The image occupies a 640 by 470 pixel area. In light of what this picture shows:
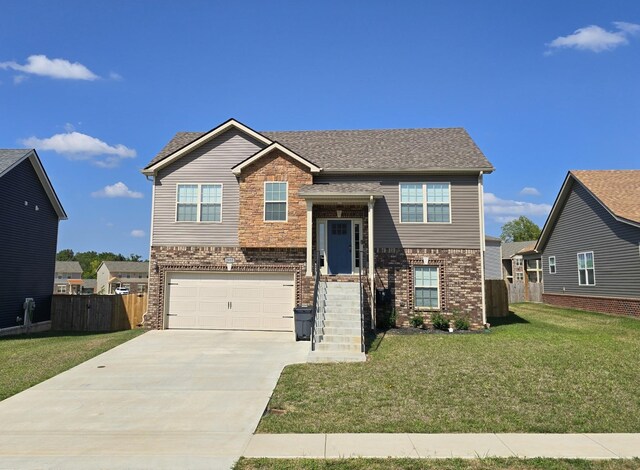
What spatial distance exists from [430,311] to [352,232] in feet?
13.3

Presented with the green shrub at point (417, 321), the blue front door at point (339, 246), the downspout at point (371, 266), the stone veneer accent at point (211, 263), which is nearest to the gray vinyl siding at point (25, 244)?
the stone veneer accent at point (211, 263)

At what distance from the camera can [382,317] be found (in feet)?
50.6

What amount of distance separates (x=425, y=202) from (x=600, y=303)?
11.4m

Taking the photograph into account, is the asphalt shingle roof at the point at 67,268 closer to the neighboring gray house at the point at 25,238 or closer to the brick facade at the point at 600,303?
the neighboring gray house at the point at 25,238

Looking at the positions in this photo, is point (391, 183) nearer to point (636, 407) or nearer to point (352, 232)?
point (352, 232)

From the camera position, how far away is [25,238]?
59.7 feet

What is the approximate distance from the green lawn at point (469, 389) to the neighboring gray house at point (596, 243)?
23.5ft

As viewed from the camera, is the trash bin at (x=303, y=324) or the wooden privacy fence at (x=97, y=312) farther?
the wooden privacy fence at (x=97, y=312)

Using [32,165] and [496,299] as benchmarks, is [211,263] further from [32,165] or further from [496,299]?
[496,299]

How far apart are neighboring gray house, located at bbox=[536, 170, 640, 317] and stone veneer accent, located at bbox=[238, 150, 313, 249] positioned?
13756 millimetres

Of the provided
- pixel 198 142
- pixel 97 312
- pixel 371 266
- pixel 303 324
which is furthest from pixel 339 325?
pixel 97 312

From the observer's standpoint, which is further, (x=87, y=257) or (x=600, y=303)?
(x=87, y=257)

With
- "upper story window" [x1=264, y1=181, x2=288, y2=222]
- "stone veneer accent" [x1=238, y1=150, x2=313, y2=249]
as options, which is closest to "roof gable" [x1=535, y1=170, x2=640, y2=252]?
"stone veneer accent" [x1=238, y1=150, x2=313, y2=249]

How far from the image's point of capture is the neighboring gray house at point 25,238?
16828mm
